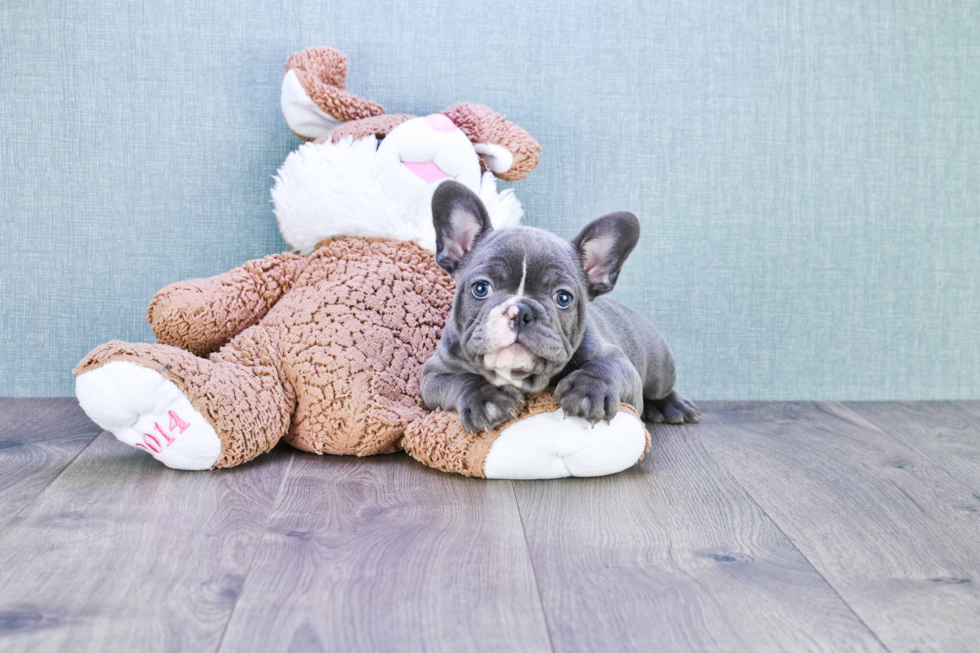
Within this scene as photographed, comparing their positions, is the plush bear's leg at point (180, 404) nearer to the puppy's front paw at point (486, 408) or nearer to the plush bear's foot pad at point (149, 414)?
the plush bear's foot pad at point (149, 414)

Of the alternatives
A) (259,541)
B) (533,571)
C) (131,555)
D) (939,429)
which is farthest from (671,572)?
(939,429)

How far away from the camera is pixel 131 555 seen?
3.92 feet

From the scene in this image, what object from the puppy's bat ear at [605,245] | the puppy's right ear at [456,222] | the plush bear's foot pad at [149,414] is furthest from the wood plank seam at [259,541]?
the puppy's bat ear at [605,245]

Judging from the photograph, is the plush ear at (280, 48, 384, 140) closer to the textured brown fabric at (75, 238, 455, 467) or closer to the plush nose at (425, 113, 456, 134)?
the plush nose at (425, 113, 456, 134)

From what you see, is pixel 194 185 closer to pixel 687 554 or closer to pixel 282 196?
pixel 282 196

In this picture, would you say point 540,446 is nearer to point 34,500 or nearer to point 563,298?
point 563,298

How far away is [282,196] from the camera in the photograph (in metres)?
1.98

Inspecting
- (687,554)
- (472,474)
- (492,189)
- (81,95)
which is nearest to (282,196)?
(492,189)

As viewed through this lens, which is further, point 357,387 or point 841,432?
point 841,432

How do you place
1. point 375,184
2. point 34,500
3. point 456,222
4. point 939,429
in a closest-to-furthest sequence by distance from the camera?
point 34,500, point 456,222, point 375,184, point 939,429

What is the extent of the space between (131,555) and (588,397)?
2.54 ft

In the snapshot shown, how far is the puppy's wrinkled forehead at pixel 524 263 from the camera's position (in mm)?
1521

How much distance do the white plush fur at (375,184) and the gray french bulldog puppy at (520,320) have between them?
30 centimetres

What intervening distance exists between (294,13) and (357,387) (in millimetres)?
1075
